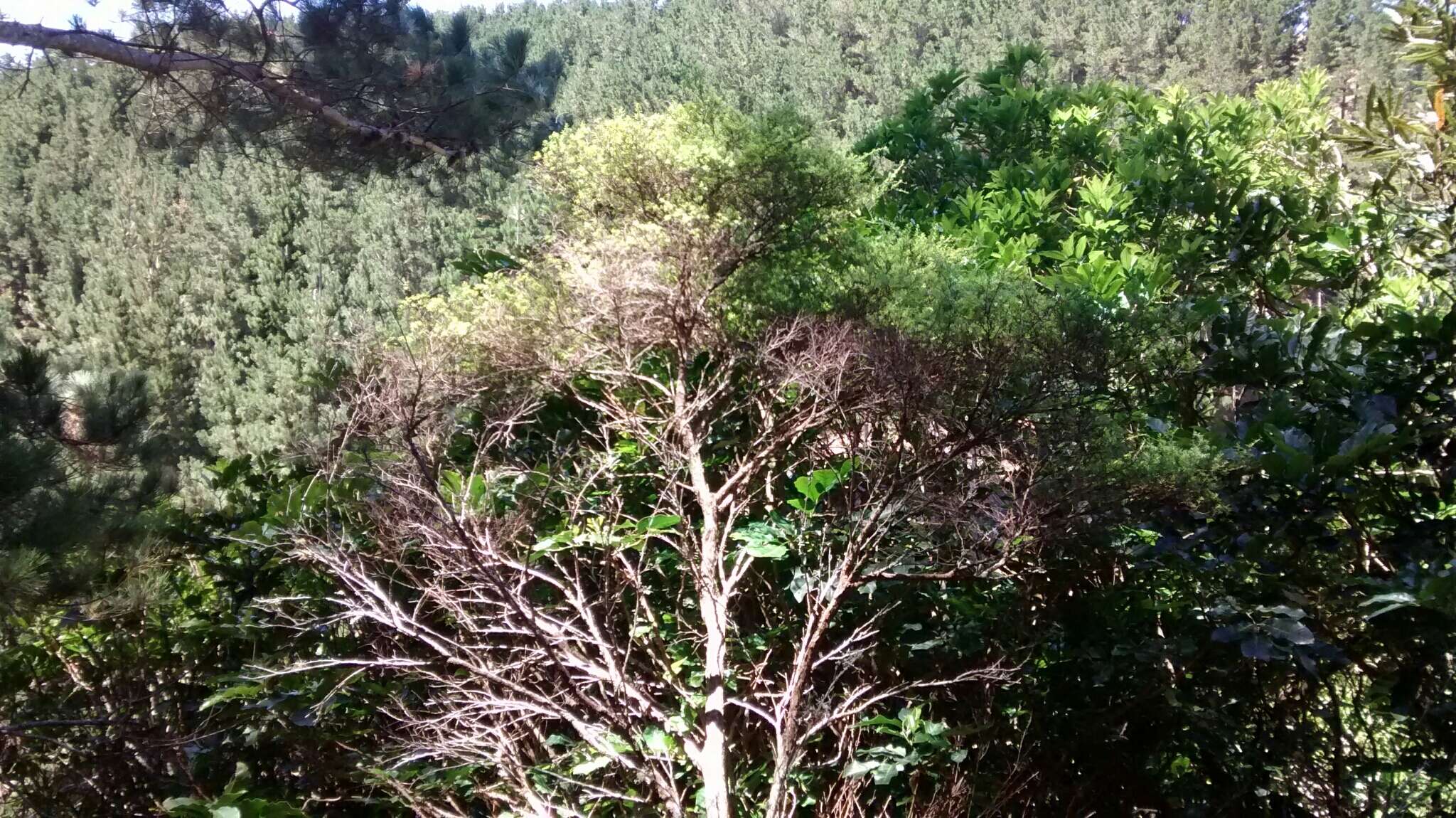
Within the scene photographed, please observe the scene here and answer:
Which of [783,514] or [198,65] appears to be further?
[198,65]

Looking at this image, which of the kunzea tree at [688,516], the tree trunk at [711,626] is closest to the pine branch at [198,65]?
the kunzea tree at [688,516]

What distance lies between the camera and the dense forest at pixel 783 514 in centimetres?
220

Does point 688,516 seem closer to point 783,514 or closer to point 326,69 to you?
point 783,514

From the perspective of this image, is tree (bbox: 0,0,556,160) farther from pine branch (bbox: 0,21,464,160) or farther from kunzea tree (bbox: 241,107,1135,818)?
kunzea tree (bbox: 241,107,1135,818)

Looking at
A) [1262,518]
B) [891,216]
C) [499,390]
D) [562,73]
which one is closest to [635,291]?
[499,390]

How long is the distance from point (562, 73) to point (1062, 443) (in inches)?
203

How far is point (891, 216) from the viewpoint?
4.40m

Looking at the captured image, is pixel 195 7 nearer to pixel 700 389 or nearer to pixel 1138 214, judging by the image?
pixel 700 389

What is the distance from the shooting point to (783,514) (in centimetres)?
271

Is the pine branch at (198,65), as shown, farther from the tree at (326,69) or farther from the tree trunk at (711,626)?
the tree trunk at (711,626)

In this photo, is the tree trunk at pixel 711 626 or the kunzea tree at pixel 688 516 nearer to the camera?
the tree trunk at pixel 711 626

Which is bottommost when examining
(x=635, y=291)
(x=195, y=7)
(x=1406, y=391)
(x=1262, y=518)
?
(x=1262, y=518)

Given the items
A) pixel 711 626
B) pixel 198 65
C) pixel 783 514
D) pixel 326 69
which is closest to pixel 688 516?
pixel 783 514

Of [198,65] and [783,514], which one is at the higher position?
[198,65]
